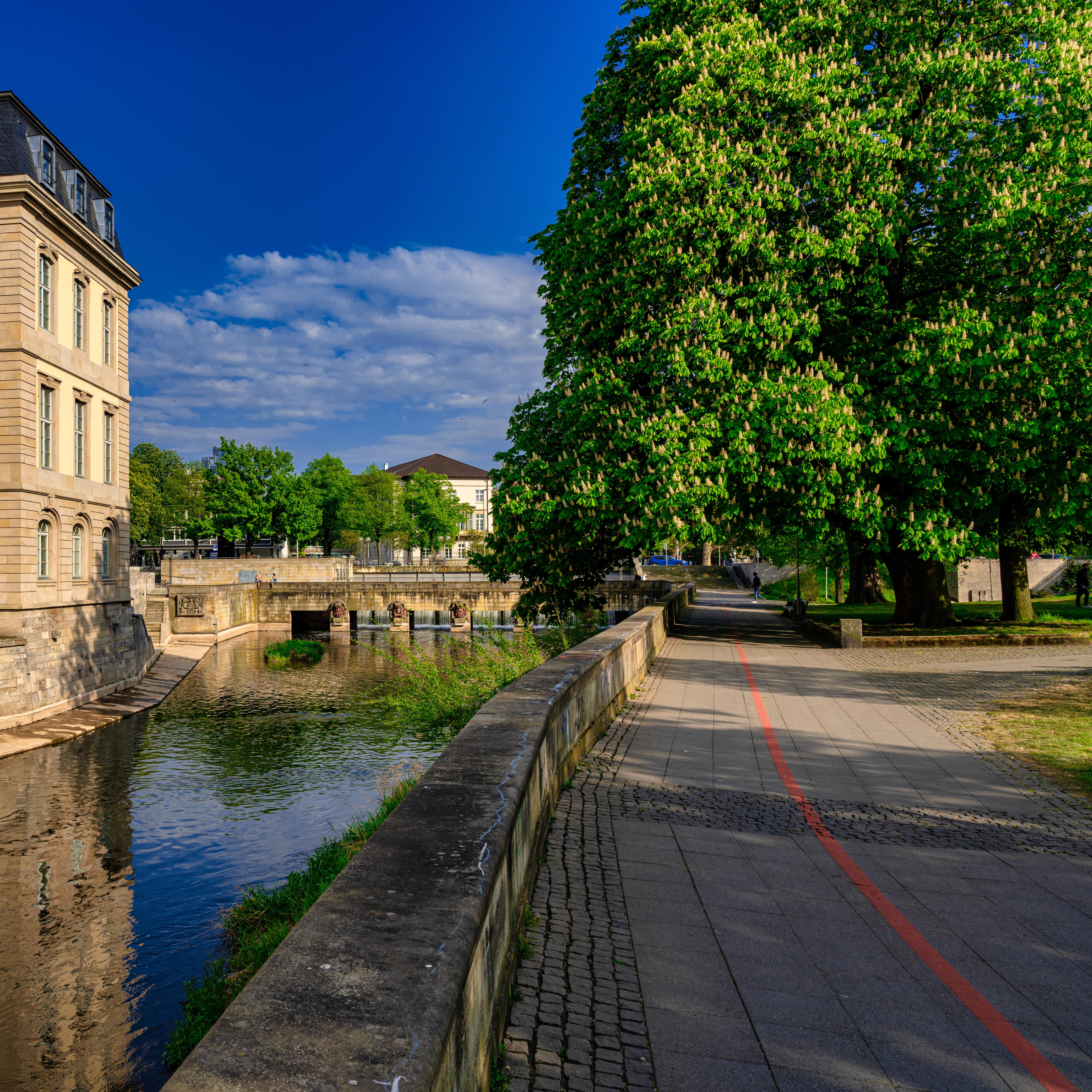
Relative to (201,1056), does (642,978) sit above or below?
below

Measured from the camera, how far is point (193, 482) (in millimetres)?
93375

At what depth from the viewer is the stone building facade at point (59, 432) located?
70.6 feet

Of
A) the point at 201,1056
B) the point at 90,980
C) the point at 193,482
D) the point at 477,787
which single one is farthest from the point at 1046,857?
the point at 193,482

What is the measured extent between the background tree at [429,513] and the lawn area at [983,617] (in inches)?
2072

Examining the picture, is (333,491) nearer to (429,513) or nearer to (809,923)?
(429,513)

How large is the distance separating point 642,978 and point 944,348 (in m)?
16.8

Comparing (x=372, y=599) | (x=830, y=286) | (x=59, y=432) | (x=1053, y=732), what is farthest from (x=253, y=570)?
(x=1053, y=732)

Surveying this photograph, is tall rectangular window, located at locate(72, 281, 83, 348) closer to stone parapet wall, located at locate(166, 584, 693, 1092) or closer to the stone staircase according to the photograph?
the stone staircase

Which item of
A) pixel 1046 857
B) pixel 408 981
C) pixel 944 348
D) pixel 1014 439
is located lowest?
pixel 1046 857

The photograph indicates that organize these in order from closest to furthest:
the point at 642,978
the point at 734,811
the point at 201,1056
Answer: the point at 201,1056 < the point at 642,978 < the point at 734,811

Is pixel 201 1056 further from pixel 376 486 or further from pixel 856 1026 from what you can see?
pixel 376 486

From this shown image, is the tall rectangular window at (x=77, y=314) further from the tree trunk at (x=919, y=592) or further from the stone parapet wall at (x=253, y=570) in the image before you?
the tree trunk at (x=919, y=592)

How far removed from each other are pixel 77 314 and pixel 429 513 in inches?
2414

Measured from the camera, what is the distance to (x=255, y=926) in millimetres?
8500
